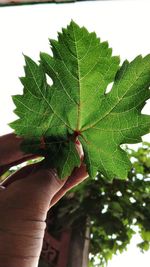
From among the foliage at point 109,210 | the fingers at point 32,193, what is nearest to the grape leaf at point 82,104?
the fingers at point 32,193

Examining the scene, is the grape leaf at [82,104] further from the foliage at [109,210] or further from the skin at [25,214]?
the foliage at [109,210]

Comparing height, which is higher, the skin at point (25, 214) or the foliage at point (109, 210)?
the skin at point (25, 214)

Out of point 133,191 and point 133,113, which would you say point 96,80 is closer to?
point 133,113

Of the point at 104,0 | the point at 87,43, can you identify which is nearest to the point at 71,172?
the point at 87,43

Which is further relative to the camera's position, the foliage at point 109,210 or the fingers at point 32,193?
the foliage at point 109,210

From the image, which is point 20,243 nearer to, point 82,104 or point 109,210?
point 82,104

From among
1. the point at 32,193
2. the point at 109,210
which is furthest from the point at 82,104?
the point at 109,210
